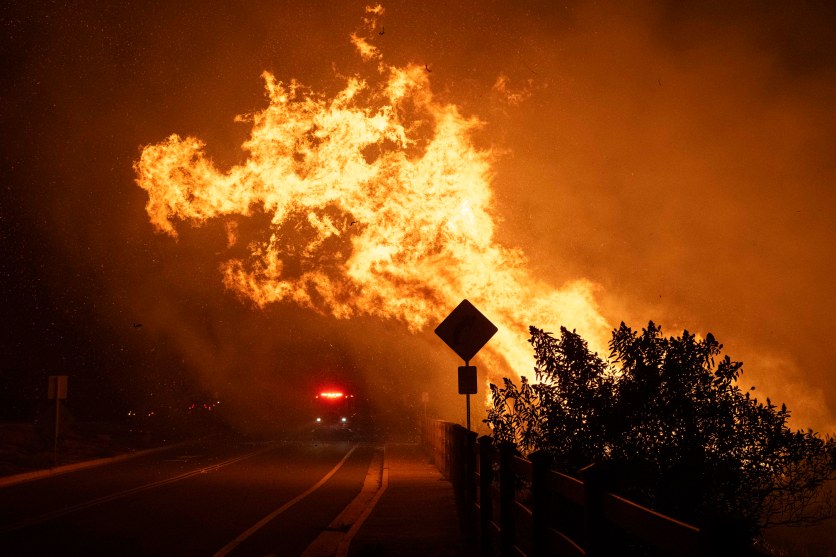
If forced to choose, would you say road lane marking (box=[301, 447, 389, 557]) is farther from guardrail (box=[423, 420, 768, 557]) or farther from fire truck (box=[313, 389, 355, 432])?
fire truck (box=[313, 389, 355, 432])

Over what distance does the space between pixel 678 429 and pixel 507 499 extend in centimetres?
280

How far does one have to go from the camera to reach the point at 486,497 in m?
9.13

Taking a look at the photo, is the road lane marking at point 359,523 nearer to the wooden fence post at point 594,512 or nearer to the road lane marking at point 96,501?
the road lane marking at point 96,501

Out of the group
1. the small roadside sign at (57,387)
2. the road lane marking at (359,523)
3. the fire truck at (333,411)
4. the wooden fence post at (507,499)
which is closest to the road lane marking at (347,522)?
the road lane marking at (359,523)

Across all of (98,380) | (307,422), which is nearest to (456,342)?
(98,380)

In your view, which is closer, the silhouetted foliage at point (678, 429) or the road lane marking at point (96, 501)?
the silhouetted foliage at point (678, 429)

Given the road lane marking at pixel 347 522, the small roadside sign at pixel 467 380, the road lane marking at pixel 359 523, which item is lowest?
the road lane marking at pixel 347 522

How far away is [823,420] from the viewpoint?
2159 centimetres

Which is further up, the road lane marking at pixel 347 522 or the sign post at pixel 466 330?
the sign post at pixel 466 330

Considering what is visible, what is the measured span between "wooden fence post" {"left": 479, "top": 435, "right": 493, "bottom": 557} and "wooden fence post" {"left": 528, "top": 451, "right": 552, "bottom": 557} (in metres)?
2.65

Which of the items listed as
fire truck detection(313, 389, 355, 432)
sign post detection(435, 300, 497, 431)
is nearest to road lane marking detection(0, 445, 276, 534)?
sign post detection(435, 300, 497, 431)

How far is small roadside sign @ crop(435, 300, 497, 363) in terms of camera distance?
1191cm

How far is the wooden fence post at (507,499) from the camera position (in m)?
7.57

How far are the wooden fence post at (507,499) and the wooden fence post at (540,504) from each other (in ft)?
4.06
